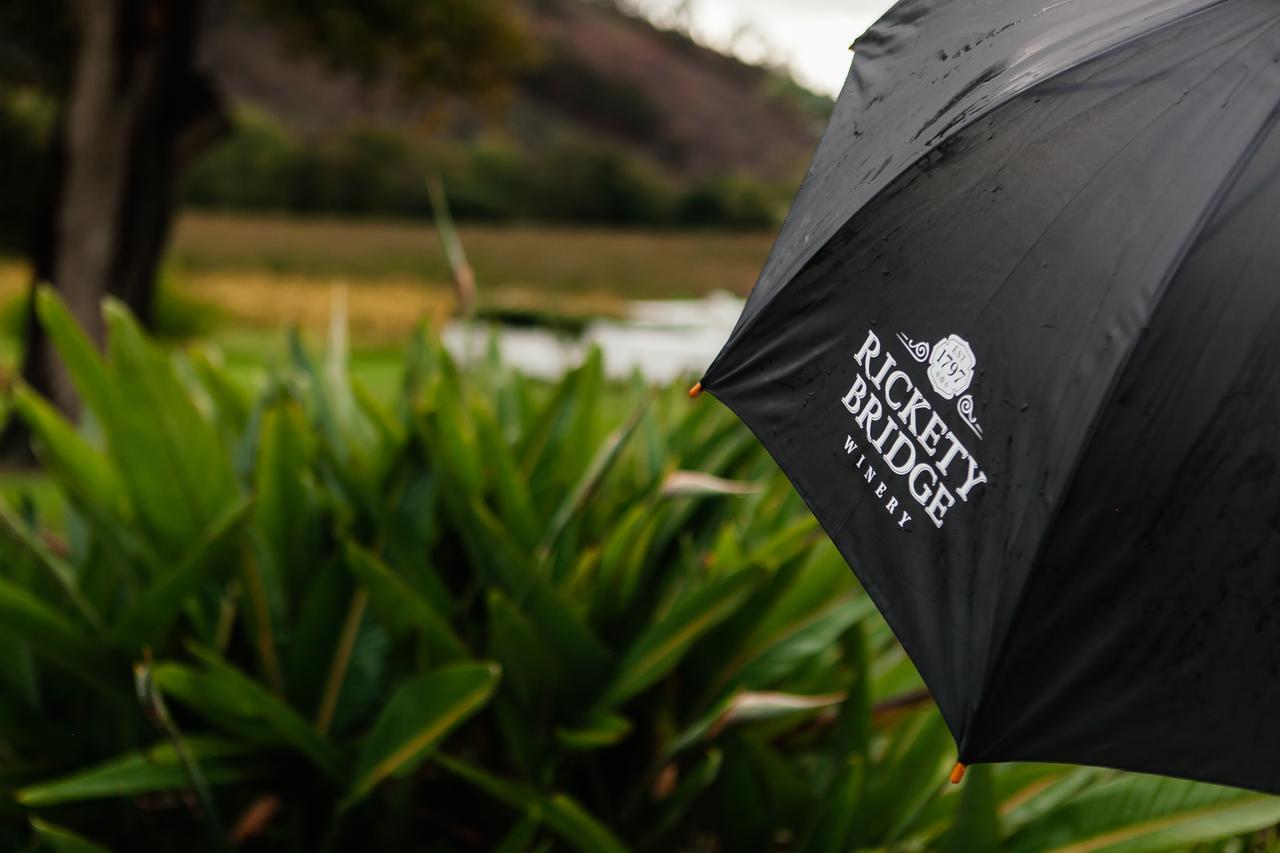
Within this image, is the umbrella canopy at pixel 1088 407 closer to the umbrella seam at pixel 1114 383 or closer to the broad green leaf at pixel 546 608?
the umbrella seam at pixel 1114 383

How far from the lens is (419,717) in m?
1.95

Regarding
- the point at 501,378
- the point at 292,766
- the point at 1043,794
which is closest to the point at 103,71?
the point at 501,378

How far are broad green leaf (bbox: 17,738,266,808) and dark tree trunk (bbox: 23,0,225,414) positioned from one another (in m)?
4.26

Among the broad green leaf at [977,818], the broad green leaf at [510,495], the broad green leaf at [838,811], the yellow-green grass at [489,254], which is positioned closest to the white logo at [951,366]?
the broad green leaf at [977,818]

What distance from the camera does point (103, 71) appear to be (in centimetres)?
568

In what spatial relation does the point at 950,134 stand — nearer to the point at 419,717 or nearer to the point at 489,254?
the point at 419,717

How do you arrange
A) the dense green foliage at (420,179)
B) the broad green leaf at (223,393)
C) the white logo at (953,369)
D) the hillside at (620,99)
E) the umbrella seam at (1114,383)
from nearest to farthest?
the umbrella seam at (1114,383)
the white logo at (953,369)
the broad green leaf at (223,393)
the dense green foliage at (420,179)
the hillside at (620,99)

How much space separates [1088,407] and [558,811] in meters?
1.09

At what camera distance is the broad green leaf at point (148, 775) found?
1920 millimetres

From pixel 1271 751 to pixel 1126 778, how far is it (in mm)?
768

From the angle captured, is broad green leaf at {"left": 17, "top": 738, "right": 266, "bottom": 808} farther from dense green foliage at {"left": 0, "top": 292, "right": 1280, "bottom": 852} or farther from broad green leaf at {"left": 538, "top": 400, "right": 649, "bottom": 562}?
broad green leaf at {"left": 538, "top": 400, "right": 649, "bottom": 562}

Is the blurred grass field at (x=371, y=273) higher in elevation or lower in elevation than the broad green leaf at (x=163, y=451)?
higher

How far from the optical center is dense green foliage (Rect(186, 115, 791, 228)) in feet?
53.5

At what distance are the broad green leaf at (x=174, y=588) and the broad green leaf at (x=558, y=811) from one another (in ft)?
1.70
